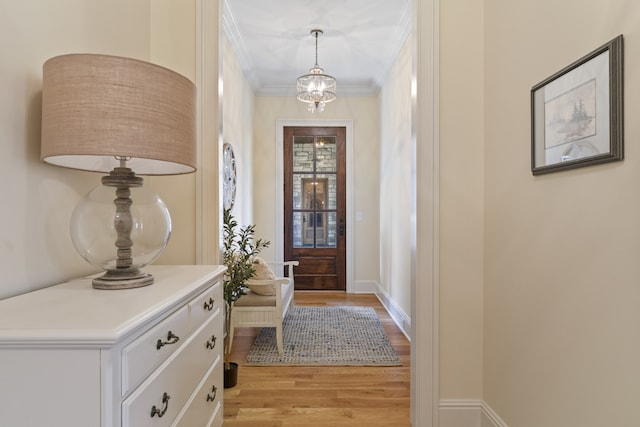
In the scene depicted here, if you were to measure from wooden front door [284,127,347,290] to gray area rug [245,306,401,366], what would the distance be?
3.59 ft

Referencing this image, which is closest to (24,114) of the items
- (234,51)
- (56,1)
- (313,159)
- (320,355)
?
(56,1)

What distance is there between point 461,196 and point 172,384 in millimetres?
1527

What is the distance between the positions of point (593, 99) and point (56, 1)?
182 centimetres

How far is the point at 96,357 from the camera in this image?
2.55 ft

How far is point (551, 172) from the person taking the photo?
133 centimetres

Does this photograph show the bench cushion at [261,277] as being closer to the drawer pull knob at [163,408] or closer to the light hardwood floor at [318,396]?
the light hardwood floor at [318,396]

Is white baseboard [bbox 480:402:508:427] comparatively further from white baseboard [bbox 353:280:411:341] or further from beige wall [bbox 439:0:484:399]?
white baseboard [bbox 353:280:411:341]

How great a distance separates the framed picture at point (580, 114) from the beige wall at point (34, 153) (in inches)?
69.4

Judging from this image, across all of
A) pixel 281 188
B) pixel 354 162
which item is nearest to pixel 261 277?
pixel 281 188

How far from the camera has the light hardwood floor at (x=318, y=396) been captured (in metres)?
2.04

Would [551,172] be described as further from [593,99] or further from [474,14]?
[474,14]

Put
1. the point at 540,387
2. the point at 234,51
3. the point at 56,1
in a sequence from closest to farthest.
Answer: the point at 56,1, the point at 540,387, the point at 234,51

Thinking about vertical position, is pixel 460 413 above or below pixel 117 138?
below

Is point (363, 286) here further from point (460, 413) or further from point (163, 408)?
point (163, 408)
